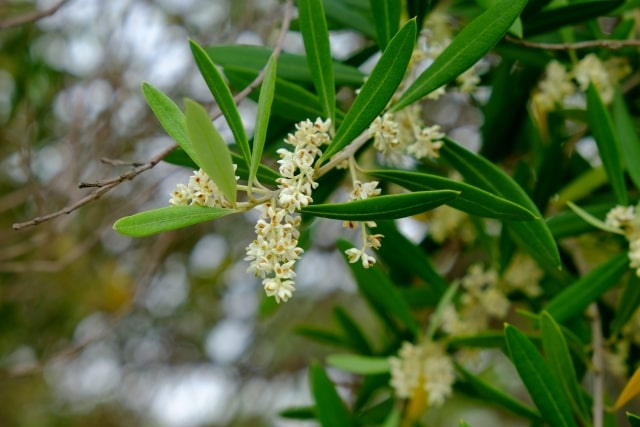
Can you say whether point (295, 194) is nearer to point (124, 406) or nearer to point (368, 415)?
point (368, 415)

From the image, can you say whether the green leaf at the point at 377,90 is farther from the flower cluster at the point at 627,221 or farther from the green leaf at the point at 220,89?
the flower cluster at the point at 627,221

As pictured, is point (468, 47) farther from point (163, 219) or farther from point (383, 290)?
point (383, 290)

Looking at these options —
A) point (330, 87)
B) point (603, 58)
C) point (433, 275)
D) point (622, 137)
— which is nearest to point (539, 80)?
point (603, 58)

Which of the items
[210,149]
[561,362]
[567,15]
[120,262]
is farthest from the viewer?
[120,262]

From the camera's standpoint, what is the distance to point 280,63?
1182 mm

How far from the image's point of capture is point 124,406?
3365 millimetres

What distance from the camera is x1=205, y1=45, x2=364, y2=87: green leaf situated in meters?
1.14

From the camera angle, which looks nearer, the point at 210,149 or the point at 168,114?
the point at 210,149

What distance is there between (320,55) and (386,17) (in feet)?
0.46

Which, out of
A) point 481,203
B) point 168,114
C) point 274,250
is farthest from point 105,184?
point 481,203

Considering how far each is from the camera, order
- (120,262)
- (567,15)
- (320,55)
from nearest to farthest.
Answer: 1. (320,55)
2. (567,15)
3. (120,262)

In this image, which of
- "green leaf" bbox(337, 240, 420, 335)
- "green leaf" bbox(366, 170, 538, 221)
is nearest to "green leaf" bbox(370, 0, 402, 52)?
"green leaf" bbox(366, 170, 538, 221)

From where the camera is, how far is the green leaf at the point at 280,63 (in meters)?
1.14

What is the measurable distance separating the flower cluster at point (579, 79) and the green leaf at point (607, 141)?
0.37 ft
